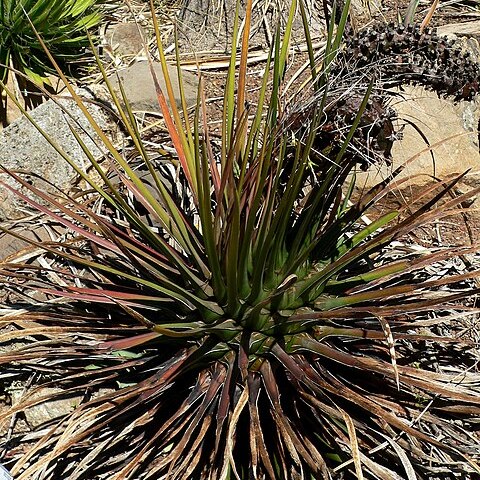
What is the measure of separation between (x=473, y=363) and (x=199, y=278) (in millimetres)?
864

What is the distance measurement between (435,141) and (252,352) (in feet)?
4.91

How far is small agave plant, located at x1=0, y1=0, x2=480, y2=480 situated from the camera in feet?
5.70

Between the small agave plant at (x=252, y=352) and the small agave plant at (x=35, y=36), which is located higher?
the small agave plant at (x=35, y=36)

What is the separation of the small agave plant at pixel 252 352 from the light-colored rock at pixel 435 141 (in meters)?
0.71

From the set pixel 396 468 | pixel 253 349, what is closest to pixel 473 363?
pixel 396 468

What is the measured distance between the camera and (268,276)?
1.84 meters

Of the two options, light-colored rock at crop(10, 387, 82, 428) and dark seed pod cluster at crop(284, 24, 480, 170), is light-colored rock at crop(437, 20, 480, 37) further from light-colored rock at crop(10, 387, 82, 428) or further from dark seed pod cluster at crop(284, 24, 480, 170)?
light-colored rock at crop(10, 387, 82, 428)

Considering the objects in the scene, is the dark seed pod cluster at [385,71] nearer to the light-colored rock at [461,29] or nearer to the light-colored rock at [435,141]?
the light-colored rock at [435,141]

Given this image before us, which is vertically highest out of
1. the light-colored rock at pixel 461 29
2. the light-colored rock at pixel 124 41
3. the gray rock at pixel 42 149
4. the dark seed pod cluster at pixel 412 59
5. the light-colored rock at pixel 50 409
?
the dark seed pod cluster at pixel 412 59

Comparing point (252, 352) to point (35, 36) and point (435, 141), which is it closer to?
point (435, 141)

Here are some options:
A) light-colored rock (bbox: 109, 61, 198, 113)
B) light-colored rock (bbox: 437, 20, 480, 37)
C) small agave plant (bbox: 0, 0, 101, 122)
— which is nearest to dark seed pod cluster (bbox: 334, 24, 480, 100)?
light-colored rock (bbox: 109, 61, 198, 113)

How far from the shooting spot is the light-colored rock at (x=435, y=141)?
9.27 ft

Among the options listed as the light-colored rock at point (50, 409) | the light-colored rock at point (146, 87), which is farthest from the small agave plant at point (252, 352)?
the light-colored rock at point (146, 87)

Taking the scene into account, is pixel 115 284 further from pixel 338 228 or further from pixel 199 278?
pixel 338 228
